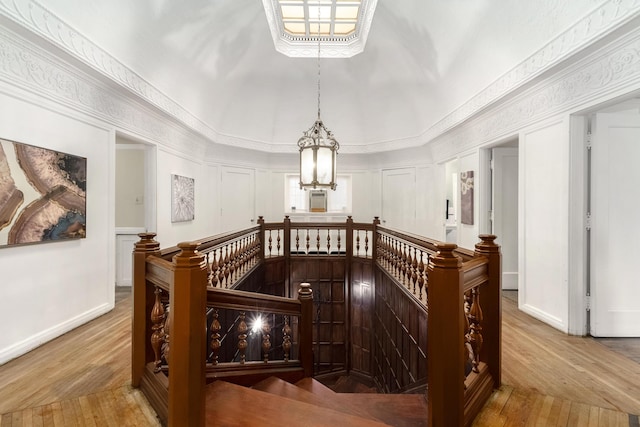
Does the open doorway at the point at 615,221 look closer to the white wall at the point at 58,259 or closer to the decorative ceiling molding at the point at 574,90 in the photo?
the decorative ceiling molding at the point at 574,90

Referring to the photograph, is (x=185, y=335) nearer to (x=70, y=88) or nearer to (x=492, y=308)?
(x=492, y=308)

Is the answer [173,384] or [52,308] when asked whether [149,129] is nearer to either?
[52,308]

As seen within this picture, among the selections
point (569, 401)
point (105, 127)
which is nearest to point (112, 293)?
point (105, 127)

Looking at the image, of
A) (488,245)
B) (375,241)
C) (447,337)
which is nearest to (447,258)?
(447,337)

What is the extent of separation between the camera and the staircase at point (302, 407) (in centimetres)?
171

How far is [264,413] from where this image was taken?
1770 millimetres

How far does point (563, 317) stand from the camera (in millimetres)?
3203

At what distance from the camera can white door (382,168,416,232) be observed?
290 inches

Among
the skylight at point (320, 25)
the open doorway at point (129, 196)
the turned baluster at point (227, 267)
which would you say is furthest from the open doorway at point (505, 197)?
the open doorway at point (129, 196)

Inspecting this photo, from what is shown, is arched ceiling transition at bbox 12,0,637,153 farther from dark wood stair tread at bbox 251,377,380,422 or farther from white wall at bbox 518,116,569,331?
dark wood stair tread at bbox 251,377,380,422

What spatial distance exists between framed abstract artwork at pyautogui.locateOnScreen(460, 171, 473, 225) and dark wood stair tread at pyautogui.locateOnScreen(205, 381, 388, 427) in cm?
430

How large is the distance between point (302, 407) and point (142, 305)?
1.22 metres

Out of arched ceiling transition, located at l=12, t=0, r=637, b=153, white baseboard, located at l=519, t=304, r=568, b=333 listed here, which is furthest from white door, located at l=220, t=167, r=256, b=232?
white baseboard, located at l=519, t=304, r=568, b=333

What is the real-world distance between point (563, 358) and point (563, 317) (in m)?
0.76
